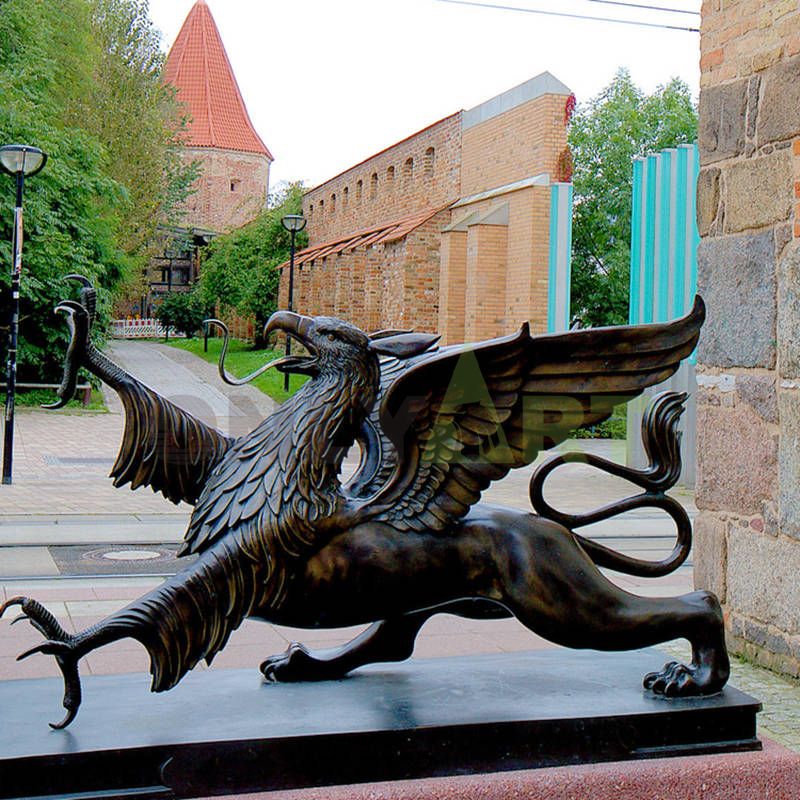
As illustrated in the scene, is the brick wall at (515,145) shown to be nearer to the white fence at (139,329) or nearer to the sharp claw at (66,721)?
the sharp claw at (66,721)

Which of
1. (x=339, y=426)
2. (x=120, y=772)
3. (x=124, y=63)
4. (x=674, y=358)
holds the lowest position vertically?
(x=120, y=772)

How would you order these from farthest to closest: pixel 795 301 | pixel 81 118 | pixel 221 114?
1. pixel 221 114
2. pixel 81 118
3. pixel 795 301

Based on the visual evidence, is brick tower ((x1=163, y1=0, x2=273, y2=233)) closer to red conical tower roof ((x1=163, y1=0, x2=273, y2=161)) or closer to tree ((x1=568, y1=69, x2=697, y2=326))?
red conical tower roof ((x1=163, y1=0, x2=273, y2=161))

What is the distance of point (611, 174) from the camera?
25.0 metres

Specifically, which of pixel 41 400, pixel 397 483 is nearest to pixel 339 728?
pixel 397 483

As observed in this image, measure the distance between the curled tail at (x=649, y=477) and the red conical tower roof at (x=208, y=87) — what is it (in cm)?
5149

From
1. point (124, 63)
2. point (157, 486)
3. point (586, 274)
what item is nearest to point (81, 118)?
point (124, 63)

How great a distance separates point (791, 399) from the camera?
4414mm

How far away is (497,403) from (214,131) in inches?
2078

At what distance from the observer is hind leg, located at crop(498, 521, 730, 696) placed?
2.64 metres

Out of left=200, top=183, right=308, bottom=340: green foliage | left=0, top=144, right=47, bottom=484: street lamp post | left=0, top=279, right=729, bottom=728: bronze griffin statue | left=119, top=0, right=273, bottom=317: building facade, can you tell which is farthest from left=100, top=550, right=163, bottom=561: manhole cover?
left=119, top=0, right=273, bottom=317: building facade

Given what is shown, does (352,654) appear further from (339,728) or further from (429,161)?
(429,161)

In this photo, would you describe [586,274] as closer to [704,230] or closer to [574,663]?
[704,230]

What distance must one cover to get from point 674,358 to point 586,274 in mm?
22264
